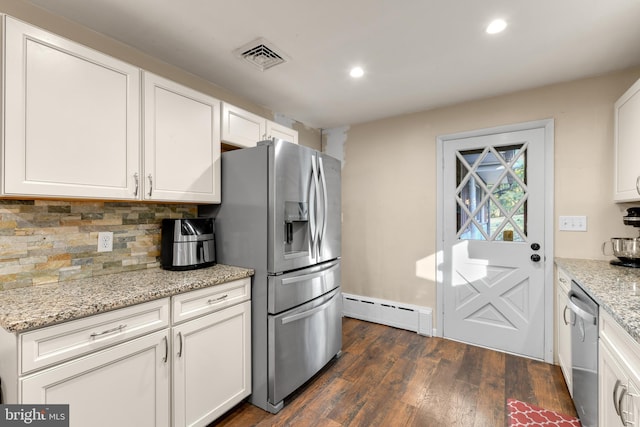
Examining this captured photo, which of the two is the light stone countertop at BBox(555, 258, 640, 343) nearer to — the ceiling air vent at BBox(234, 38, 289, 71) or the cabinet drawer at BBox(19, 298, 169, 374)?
the cabinet drawer at BBox(19, 298, 169, 374)

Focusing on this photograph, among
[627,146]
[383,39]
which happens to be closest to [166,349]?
[383,39]

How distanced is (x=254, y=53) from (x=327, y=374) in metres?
2.45

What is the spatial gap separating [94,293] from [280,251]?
0.97 metres

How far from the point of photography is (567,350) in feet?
6.66

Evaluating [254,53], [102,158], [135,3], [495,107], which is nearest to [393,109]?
[495,107]

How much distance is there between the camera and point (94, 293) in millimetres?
1395

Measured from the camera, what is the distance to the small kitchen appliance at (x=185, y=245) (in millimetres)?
1907

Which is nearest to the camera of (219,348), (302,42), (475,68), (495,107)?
(219,348)

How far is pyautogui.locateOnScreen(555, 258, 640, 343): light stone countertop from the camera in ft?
3.58

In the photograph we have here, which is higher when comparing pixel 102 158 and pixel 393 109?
pixel 393 109

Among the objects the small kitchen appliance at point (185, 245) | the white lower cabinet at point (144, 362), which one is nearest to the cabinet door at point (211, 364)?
the white lower cabinet at point (144, 362)

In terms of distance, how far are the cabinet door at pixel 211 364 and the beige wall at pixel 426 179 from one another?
6.22 ft

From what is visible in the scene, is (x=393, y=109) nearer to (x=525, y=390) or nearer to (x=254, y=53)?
(x=254, y=53)

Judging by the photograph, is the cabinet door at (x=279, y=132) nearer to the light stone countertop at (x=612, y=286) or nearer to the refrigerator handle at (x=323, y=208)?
the refrigerator handle at (x=323, y=208)
